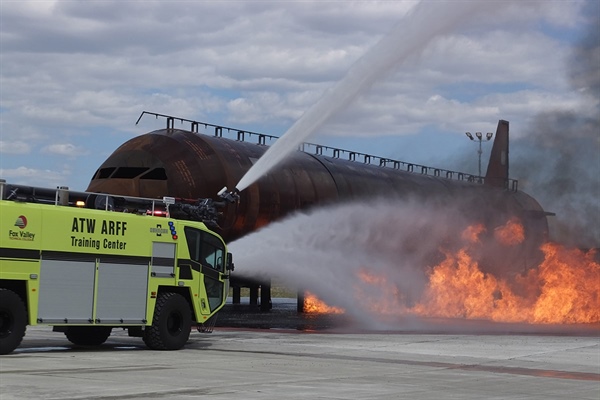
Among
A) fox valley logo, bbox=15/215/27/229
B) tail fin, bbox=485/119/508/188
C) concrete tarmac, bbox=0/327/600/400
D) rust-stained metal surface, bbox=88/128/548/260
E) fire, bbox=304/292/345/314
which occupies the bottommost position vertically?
concrete tarmac, bbox=0/327/600/400

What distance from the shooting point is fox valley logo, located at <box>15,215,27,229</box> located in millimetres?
17547

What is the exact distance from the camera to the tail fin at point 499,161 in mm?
44688

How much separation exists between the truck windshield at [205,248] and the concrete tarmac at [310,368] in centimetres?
179

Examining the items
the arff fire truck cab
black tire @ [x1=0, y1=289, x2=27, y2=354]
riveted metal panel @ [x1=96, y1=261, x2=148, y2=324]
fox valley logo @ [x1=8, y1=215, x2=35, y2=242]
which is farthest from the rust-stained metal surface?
black tire @ [x1=0, y1=289, x2=27, y2=354]

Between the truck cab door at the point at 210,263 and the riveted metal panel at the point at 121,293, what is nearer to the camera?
the riveted metal panel at the point at 121,293

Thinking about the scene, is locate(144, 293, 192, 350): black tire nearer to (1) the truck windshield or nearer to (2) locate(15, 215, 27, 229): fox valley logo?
(1) the truck windshield

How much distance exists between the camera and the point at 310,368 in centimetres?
1680

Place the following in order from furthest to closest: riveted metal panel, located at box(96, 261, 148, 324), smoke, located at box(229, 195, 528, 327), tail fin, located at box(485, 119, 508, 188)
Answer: tail fin, located at box(485, 119, 508, 188), smoke, located at box(229, 195, 528, 327), riveted metal panel, located at box(96, 261, 148, 324)

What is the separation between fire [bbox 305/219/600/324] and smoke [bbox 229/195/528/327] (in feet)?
0.54

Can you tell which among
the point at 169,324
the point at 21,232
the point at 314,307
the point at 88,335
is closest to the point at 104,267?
the point at 21,232

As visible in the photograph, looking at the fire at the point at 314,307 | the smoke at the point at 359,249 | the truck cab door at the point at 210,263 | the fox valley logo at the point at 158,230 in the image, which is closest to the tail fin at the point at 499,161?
the smoke at the point at 359,249

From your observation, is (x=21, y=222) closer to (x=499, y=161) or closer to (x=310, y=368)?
(x=310, y=368)

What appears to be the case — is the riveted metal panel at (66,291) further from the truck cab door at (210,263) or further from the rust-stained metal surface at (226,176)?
the rust-stained metal surface at (226,176)

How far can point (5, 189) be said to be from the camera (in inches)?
709
